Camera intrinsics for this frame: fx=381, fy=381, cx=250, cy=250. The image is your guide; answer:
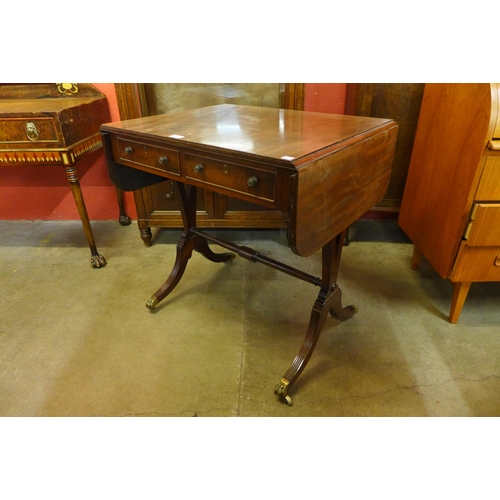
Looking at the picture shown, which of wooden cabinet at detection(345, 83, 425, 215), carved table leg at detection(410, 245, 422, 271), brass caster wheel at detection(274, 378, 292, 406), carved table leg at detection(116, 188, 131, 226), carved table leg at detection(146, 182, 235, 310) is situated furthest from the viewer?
carved table leg at detection(116, 188, 131, 226)

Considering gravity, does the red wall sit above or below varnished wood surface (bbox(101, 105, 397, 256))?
below

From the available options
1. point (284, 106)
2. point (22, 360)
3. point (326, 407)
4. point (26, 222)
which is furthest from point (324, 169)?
point (26, 222)

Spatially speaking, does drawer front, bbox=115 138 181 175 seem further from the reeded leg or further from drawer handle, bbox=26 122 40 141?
the reeded leg

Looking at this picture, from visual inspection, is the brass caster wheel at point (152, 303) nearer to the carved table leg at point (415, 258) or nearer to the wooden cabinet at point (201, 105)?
the wooden cabinet at point (201, 105)

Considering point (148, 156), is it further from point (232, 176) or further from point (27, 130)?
point (27, 130)

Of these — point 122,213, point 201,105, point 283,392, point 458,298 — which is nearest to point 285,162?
point 283,392

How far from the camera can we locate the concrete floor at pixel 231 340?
4.68ft

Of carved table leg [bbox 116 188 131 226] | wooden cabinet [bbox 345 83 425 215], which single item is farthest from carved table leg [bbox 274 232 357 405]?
carved table leg [bbox 116 188 131 226]

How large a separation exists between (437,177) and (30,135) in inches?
79.1

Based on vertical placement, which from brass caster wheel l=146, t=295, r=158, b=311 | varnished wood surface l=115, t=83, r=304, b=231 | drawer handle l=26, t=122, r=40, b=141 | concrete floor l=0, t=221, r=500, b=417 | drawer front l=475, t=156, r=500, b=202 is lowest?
concrete floor l=0, t=221, r=500, b=417

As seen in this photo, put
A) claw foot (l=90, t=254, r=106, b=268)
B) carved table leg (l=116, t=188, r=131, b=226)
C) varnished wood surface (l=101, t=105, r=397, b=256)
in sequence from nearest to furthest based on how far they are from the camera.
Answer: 1. varnished wood surface (l=101, t=105, r=397, b=256)
2. claw foot (l=90, t=254, r=106, b=268)
3. carved table leg (l=116, t=188, r=131, b=226)

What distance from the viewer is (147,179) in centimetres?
175

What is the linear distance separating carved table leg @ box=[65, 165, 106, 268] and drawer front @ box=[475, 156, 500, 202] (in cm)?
195

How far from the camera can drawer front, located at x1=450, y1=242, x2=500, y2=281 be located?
1607mm
